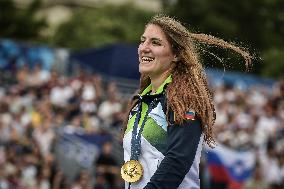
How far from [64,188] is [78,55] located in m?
8.37

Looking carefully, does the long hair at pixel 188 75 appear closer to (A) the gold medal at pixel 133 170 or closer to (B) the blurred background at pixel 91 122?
(A) the gold medal at pixel 133 170

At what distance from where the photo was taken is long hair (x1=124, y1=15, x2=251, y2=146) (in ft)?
11.7

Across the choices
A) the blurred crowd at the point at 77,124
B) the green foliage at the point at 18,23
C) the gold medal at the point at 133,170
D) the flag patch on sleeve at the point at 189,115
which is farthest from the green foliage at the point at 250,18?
the flag patch on sleeve at the point at 189,115

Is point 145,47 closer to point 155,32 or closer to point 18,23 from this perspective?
point 155,32

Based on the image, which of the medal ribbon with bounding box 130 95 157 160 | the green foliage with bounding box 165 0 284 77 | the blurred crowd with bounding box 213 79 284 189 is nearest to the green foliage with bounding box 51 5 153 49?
the green foliage with bounding box 165 0 284 77

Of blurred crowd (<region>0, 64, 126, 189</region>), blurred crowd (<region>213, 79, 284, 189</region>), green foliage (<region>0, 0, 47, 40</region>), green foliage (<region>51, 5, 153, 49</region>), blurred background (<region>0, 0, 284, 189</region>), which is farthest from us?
green foliage (<region>51, 5, 153, 49</region>)

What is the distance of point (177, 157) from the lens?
11.5 ft

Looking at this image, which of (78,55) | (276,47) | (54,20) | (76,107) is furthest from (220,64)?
(54,20)

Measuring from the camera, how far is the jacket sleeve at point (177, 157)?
11.5ft

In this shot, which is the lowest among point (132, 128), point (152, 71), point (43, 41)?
point (43, 41)

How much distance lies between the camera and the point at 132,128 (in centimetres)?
381

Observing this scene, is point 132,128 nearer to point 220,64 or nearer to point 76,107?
point 220,64

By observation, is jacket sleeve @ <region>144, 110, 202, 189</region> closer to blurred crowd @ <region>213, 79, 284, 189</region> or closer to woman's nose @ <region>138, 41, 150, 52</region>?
woman's nose @ <region>138, 41, 150, 52</region>

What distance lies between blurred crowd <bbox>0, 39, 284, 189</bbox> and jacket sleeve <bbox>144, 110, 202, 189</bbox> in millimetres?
9585
